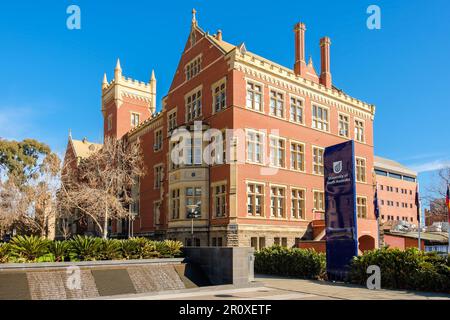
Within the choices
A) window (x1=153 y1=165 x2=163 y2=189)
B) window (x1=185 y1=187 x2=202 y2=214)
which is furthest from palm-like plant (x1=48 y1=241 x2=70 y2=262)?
window (x1=153 y1=165 x2=163 y2=189)

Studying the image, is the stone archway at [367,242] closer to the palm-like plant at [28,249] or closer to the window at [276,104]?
the window at [276,104]

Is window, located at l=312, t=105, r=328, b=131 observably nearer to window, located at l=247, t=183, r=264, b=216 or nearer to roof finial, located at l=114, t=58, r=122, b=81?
window, located at l=247, t=183, r=264, b=216

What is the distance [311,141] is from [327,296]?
22828 mm

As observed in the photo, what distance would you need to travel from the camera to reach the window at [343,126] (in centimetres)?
3897

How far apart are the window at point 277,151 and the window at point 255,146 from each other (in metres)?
1.11

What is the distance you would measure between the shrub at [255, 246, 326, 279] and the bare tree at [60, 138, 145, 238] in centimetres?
1559

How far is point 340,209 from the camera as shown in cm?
1914

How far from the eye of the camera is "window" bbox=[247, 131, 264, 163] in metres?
30.8

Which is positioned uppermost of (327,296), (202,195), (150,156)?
(150,156)

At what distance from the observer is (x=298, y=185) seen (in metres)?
33.9

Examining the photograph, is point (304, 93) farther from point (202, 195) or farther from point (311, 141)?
point (202, 195)
